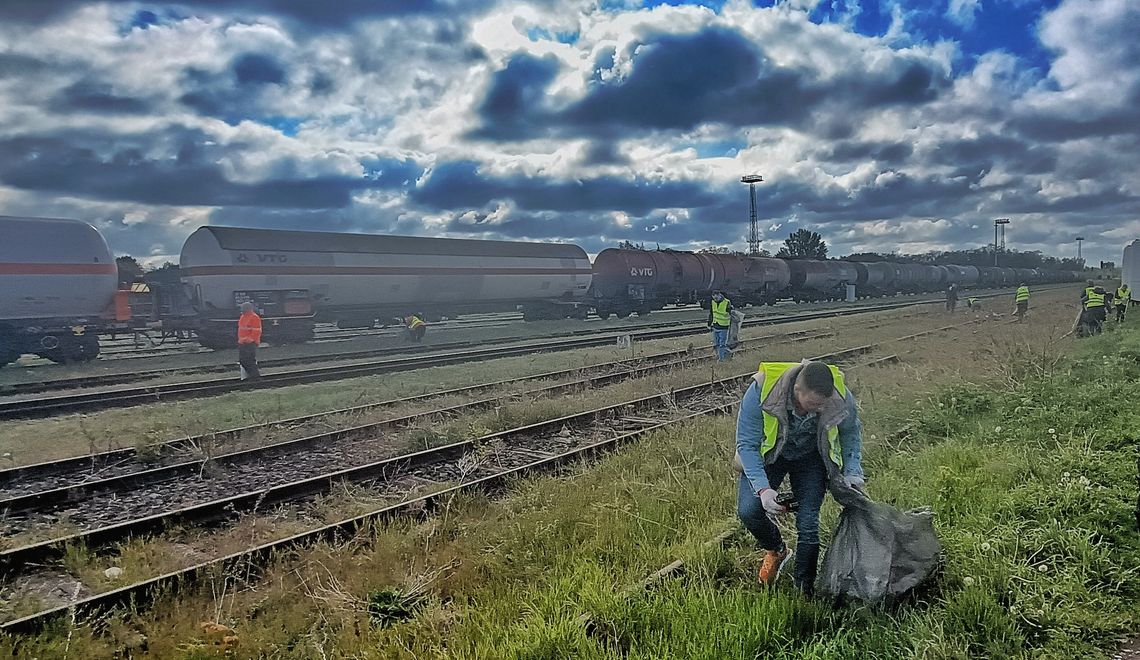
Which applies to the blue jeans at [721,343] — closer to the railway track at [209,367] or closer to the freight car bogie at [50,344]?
the railway track at [209,367]

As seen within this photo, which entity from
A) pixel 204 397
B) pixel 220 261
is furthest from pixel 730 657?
pixel 220 261

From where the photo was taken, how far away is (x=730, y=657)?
11.2 feet

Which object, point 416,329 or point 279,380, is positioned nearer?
point 279,380

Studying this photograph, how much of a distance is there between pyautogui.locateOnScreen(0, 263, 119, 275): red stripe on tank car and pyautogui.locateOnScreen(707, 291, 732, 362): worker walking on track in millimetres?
16194

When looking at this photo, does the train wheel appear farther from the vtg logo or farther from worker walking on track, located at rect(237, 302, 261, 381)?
worker walking on track, located at rect(237, 302, 261, 381)

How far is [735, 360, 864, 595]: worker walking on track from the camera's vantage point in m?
3.79

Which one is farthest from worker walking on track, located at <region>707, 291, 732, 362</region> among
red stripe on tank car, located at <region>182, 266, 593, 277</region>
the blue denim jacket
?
red stripe on tank car, located at <region>182, 266, 593, 277</region>

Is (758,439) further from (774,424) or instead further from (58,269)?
(58,269)

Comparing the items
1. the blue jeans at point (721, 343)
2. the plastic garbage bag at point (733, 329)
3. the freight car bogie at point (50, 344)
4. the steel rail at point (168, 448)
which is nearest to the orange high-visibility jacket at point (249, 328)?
the steel rail at point (168, 448)

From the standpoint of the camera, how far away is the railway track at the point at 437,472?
191 inches

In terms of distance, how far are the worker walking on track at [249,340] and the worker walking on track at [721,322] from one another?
9304 millimetres

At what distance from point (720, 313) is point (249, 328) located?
959cm

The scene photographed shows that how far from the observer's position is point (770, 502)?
3.78 m

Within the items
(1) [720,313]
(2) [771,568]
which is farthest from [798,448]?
(1) [720,313]
